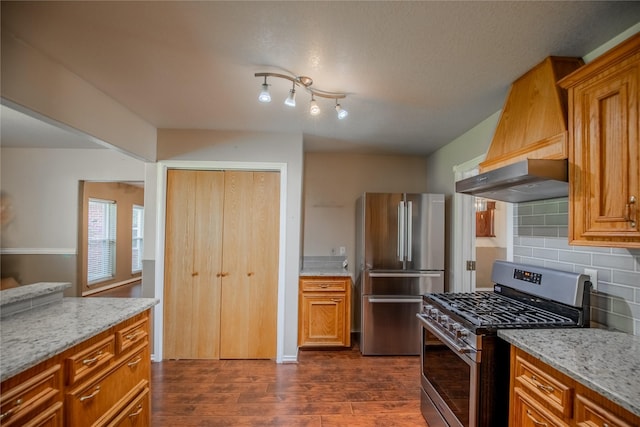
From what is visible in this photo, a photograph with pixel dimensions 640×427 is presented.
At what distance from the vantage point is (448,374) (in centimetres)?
172

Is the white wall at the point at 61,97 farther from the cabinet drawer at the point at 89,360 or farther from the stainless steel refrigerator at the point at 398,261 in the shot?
the stainless steel refrigerator at the point at 398,261

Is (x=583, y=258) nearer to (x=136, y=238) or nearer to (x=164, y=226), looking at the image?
(x=164, y=226)

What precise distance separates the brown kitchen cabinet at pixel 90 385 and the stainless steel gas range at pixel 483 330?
184cm

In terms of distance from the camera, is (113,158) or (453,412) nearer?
(453,412)

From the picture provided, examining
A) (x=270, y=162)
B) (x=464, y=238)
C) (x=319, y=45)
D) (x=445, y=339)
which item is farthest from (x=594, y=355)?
(x=270, y=162)

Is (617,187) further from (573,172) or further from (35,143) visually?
(35,143)

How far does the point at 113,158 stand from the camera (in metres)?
4.20

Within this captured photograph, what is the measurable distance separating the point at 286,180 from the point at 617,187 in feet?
8.06

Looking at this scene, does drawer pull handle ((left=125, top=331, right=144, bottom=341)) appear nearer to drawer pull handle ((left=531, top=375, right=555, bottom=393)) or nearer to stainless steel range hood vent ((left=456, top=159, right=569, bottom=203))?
drawer pull handle ((left=531, top=375, right=555, bottom=393))

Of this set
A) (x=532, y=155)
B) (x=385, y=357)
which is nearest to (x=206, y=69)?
(x=532, y=155)

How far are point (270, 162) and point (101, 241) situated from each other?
16.5ft

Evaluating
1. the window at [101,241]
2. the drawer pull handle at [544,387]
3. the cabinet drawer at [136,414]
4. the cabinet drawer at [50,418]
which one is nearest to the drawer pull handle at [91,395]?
the cabinet drawer at [50,418]

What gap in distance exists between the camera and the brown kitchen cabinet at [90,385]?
1.03 m

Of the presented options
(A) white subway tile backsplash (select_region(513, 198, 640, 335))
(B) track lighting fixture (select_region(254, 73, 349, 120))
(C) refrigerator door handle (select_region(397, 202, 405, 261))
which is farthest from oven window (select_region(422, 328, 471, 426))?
(B) track lighting fixture (select_region(254, 73, 349, 120))
